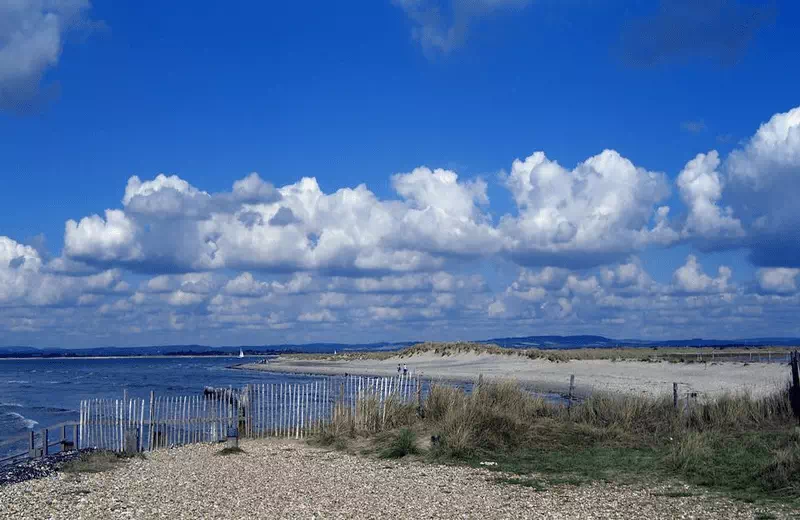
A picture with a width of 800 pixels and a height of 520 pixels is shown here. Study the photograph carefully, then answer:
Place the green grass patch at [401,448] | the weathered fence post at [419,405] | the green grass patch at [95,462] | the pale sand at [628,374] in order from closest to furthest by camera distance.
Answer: the green grass patch at [95,462] → the green grass patch at [401,448] → the weathered fence post at [419,405] → the pale sand at [628,374]

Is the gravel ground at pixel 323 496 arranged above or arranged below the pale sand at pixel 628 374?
above

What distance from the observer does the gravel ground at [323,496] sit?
986cm

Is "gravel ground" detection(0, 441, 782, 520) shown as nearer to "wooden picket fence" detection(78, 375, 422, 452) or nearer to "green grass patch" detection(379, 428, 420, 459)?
"green grass patch" detection(379, 428, 420, 459)

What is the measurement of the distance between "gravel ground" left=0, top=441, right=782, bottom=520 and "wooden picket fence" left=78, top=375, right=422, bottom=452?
9.55ft

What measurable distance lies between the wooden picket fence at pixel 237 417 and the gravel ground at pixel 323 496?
9.55ft

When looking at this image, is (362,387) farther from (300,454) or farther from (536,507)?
(536,507)

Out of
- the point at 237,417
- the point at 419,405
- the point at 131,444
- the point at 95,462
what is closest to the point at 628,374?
the point at 419,405

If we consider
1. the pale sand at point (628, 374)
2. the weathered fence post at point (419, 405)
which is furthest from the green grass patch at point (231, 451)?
the pale sand at point (628, 374)

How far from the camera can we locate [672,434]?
1603cm

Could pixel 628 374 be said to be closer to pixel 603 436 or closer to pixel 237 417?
pixel 603 436

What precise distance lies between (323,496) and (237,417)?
24.1ft

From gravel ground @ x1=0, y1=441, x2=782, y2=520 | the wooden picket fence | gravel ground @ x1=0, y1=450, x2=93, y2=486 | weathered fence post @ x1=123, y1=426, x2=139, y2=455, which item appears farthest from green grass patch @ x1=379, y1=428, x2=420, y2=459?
gravel ground @ x1=0, y1=450, x2=93, y2=486

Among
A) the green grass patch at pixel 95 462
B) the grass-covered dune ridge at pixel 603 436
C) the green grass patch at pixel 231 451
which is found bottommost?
the green grass patch at pixel 231 451

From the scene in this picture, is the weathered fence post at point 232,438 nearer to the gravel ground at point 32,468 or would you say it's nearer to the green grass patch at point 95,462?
the green grass patch at point 95,462
